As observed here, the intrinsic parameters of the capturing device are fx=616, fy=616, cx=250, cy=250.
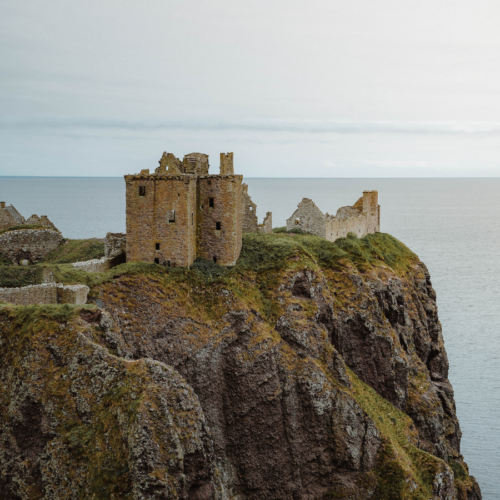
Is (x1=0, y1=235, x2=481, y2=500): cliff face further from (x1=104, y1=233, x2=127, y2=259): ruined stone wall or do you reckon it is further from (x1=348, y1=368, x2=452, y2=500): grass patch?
(x1=104, y1=233, x2=127, y2=259): ruined stone wall

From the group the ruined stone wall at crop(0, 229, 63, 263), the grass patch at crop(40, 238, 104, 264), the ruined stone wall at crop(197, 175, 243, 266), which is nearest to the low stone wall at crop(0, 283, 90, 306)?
the ruined stone wall at crop(197, 175, 243, 266)

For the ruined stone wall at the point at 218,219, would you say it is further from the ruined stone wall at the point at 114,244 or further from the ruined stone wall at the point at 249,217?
the ruined stone wall at the point at 249,217

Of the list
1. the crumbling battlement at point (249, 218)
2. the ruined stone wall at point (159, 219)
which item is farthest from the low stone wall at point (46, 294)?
the crumbling battlement at point (249, 218)

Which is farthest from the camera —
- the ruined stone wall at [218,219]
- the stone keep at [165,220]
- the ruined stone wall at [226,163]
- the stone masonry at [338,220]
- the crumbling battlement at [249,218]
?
the stone masonry at [338,220]

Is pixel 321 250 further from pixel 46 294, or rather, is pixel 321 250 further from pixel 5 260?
pixel 5 260

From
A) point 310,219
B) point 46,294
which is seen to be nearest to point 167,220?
point 46,294

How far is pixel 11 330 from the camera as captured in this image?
36344 millimetres

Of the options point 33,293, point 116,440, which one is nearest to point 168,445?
point 116,440

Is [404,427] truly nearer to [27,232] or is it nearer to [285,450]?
[285,450]

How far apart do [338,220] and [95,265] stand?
33.7 metres

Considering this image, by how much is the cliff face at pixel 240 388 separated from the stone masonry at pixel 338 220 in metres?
4.86

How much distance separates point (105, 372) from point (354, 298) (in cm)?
3131

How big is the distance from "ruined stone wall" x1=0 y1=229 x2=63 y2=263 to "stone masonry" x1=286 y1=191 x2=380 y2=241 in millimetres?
26380

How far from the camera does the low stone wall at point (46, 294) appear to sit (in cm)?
4034
